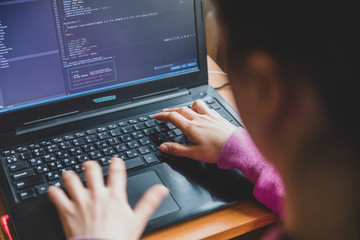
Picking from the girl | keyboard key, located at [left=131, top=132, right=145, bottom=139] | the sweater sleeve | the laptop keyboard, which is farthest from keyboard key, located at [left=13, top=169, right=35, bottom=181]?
the girl

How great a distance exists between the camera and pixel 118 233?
22.6 inches

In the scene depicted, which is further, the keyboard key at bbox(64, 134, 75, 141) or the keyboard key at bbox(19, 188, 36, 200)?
the keyboard key at bbox(64, 134, 75, 141)

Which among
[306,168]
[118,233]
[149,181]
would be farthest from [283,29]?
[149,181]

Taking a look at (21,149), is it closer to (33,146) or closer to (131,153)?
(33,146)

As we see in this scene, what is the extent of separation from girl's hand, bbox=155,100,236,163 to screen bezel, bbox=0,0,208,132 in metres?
0.08

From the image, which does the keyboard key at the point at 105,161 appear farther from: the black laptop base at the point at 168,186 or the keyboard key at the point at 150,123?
the keyboard key at the point at 150,123

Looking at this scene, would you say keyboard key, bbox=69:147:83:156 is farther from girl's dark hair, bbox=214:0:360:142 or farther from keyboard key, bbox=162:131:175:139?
girl's dark hair, bbox=214:0:360:142

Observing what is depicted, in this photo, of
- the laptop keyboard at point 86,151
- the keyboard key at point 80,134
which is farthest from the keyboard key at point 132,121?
the keyboard key at point 80,134

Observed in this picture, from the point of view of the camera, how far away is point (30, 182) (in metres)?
0.75

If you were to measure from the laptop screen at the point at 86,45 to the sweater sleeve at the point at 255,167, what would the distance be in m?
0.26

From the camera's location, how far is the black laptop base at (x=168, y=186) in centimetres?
69

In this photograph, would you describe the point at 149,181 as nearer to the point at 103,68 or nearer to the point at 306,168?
the point at 103,68

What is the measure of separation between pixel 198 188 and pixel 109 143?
0.21 metres

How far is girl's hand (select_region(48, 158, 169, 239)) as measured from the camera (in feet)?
1.90
